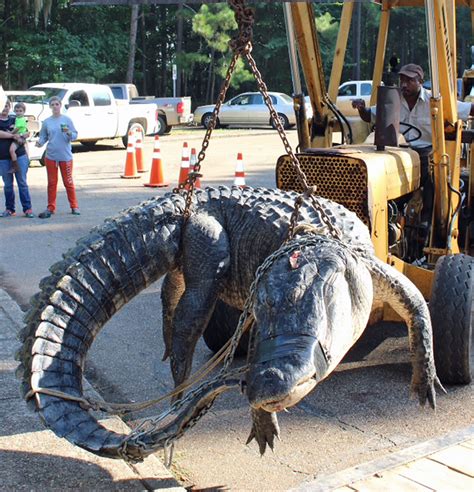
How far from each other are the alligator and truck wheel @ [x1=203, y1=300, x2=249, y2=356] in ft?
3.35

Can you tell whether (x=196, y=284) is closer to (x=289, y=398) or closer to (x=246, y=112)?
(x=289, y=398)

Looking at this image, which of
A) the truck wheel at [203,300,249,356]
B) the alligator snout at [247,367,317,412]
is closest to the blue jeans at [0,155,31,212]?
the truck wheel at [203,300,249,356]

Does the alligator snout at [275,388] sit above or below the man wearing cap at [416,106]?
below

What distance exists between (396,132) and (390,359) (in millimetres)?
1812

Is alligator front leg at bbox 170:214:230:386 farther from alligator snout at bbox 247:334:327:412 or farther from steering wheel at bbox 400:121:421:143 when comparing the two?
steering wheel at bbox 400:121:421:143

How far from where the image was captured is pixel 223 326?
6.07 meters

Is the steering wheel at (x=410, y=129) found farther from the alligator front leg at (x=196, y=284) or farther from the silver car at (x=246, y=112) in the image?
the silver car at (x=246, y=112)

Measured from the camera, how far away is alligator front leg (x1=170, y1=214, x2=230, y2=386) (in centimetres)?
450

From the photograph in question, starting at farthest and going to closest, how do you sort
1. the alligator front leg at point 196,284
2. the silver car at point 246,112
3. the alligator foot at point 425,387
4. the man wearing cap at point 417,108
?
the silver car at point 246,112
the man wearing cap at point 417,108
the alligator front leg at point 196,284
the alligator foot at point 425,387

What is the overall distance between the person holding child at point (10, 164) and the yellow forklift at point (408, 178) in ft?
22.6

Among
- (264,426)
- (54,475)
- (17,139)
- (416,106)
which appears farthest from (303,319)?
(17,139)

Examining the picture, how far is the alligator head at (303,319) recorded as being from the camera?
2.95 meters

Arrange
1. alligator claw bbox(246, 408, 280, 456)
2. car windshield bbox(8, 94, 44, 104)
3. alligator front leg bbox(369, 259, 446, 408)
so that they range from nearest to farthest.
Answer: alligator claw bbox(246, 408, 280, 456)
alligator front leg bbox(369, 259, 446, 408)
car windshield bbox(8, 94, 44, 104)

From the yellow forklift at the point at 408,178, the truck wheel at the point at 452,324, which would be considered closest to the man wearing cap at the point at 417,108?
the yellow forklift at the point at 408,178
